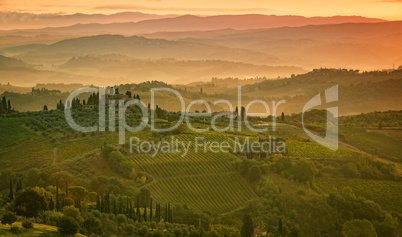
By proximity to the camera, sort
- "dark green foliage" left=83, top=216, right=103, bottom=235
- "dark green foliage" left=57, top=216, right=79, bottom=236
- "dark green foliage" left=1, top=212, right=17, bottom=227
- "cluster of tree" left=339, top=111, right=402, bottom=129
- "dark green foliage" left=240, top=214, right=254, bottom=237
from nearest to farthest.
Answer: "dark green foliage" left=1, top=212, right=17, bottom=227, "dark green foliage" left=57, top=216, right=79, bottom=236, "dark green foliage" left=83, top=216, right=103, bottom=235, "dark green foliage" left=240, top=214, right=254, bottom=237, "cluster of tree" left=339, top=111, right=402, bottom=129

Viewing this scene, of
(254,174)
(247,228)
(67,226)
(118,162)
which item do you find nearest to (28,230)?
(67,226)

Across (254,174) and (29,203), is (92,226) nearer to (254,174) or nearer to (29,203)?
(29,203)

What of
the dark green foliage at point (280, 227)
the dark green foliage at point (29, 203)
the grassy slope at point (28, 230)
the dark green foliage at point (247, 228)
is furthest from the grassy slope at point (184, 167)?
the grassy slope at point (28, 230)

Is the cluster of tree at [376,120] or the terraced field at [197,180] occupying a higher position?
the cluster of tree at [376,120]

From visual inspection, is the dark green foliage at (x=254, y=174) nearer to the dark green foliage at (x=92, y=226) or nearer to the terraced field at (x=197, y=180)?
the terraced field at (x=197, y=180)

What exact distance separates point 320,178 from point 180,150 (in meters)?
19.1

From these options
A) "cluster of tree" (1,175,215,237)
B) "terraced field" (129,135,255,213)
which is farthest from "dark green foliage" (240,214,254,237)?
"terraced field" (129,135,255,213)

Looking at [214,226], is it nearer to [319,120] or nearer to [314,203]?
[314,203]

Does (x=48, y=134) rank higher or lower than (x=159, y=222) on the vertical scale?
higher

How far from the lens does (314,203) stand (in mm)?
60281

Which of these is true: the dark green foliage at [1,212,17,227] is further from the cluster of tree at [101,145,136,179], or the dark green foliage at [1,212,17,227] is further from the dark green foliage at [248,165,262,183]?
the dark green foliage at [248,165,262,183]

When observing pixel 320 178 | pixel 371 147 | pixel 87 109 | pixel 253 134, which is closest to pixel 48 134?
pixel 87 109

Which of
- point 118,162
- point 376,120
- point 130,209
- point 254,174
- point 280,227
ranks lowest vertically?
point 280,227

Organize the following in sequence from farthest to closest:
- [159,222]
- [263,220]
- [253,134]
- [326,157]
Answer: [253,134]
[326,157]
[263,220]
[159,222]
